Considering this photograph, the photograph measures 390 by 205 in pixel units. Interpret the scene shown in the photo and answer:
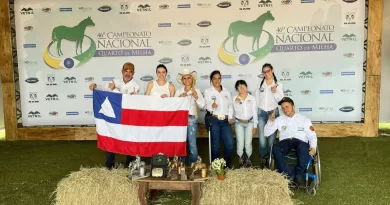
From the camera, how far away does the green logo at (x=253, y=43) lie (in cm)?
683

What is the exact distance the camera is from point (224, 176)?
144 inches

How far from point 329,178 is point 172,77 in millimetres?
3421

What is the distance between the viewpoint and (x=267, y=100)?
16.0 feet

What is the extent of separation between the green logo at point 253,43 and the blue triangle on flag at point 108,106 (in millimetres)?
2884

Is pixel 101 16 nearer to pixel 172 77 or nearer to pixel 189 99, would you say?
pixel 172 77

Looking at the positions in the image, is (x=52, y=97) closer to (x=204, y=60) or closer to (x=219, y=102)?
(x=204, y=60)

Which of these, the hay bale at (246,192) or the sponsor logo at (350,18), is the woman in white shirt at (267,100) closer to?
the hay bale at (246,192)

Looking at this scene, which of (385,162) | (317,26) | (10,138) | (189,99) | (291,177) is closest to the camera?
(291,177)

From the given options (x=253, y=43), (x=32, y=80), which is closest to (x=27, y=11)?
(x=32, y=80)

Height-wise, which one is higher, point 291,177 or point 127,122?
point 127,122

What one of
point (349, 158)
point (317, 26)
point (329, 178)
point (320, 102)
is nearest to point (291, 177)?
point (329, 178)

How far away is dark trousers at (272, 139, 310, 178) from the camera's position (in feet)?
13.9

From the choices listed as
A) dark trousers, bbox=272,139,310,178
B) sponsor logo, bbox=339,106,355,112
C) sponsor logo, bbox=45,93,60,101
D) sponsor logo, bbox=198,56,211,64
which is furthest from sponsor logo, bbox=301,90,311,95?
sponsor logo, bbox=45,93,60,101

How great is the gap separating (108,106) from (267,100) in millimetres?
1982
